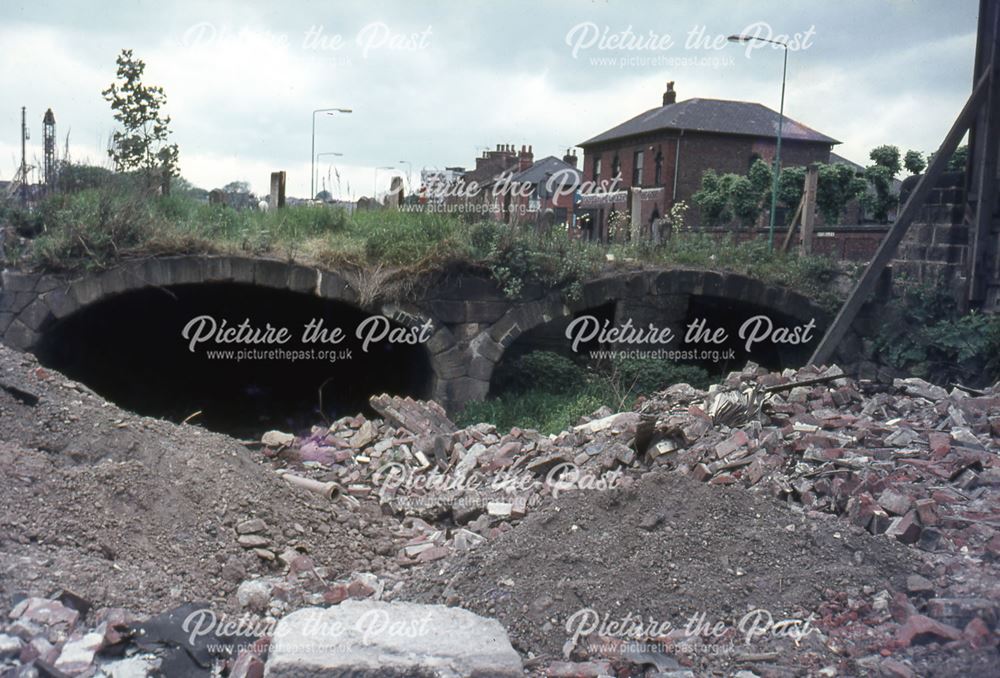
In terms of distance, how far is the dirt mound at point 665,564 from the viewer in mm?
4270

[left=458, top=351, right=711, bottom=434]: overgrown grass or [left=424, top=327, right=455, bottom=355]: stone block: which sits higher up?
[left=424, top=327, right=455, bottom=355]: stone block

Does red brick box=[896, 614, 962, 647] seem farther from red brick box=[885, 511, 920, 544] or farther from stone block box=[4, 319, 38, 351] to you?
stone block box=[4, 319, 38, 351]

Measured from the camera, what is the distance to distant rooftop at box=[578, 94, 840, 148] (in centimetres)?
3064

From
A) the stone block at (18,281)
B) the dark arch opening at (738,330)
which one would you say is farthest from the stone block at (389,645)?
the dark arch opening at (738,330)

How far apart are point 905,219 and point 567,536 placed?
22.4 feet

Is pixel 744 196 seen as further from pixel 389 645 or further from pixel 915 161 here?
pixel 389 645

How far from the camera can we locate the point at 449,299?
10570 mm

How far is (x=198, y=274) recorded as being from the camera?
32.5 ft

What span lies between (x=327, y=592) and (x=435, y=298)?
5888 millimetres

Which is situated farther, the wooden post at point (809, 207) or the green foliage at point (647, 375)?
the wooden post at point (809, 207)

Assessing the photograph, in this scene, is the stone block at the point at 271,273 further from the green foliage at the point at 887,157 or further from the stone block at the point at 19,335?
the green foliage at the point at 887,157

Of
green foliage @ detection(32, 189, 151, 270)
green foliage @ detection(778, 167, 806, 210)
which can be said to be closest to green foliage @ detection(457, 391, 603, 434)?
green foliage @ detection(32, 189, 151, 270)

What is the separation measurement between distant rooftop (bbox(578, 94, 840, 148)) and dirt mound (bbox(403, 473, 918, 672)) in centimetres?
2638

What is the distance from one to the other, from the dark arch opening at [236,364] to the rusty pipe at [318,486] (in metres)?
4.26
